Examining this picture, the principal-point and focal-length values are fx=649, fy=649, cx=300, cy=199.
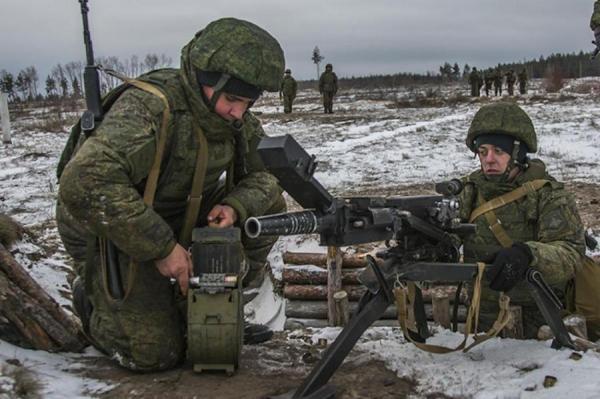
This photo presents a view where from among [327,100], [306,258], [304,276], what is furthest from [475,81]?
[304,276]

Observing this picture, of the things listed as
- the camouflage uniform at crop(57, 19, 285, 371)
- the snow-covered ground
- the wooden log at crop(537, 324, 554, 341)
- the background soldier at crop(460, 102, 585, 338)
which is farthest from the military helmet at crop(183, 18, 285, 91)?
the wooden log at crop(537, 324, 554, 341)

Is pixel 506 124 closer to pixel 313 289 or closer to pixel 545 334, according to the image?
pixel 545 334

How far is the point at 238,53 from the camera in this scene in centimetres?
341

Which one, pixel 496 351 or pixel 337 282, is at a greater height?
pixel 496 351

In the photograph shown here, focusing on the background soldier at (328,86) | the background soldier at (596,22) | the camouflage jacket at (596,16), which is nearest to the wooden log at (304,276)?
the background soldier at (596,22)

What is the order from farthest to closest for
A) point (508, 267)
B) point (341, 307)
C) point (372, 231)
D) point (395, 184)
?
point (395, 184), point (341, 307), point (508, 267), point (372, 231)

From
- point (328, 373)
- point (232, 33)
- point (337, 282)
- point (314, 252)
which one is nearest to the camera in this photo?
point (328, 373)

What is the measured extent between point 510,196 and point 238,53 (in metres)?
1.95

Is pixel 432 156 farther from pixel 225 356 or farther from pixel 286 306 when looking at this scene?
pixel 225 356

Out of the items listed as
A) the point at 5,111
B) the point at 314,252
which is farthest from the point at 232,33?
the point at 5,111

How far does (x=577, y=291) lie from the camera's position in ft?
13.6

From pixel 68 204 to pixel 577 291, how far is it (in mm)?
3110

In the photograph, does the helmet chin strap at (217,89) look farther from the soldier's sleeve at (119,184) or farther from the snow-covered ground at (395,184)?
the snow-covered ground at (395,184)

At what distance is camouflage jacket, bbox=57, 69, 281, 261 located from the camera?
318 centimetres
